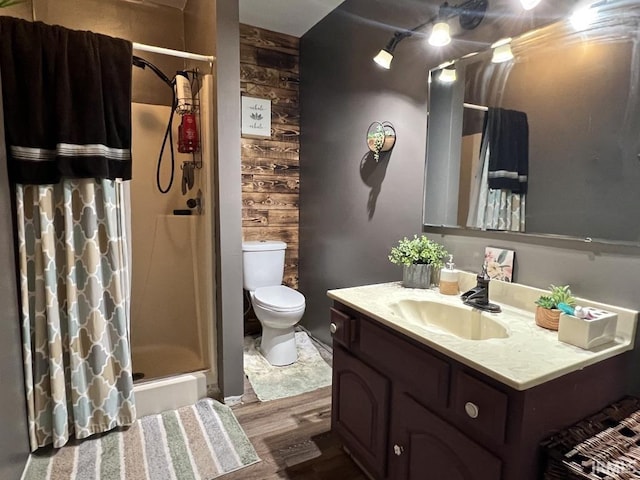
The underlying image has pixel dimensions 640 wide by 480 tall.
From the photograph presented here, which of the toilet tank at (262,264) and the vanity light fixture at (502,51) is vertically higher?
the vanity light fixture at (502,51)

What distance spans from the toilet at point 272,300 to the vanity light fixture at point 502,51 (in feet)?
5.83

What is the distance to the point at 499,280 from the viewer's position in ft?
4.87

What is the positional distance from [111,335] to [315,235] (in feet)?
5.30

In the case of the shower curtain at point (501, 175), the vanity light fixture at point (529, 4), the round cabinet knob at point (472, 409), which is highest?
the vanity light fixture at point (529, 4)

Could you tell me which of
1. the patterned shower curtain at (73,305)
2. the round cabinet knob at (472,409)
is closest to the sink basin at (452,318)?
the round cabinet knob at (472,409)

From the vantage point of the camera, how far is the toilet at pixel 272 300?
7.92 feet

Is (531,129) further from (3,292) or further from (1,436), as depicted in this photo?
(1,436)

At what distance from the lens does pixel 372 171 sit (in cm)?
225

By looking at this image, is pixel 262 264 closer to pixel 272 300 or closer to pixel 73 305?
pixel 272 300

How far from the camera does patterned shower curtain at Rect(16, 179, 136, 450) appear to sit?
5.26 ft

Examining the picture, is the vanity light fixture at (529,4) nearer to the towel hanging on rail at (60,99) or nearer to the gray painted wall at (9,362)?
the towel hanging on rail at (60,99)

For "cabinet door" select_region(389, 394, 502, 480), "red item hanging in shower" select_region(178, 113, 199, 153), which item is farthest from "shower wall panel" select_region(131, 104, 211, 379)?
"cabinet door" select_region(389, 394, 502, 480)

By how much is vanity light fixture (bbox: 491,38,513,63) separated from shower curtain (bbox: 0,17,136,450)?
168 cm

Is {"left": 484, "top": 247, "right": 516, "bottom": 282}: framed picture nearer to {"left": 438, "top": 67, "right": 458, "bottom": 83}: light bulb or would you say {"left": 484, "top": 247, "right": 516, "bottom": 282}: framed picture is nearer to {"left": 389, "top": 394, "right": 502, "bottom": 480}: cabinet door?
{"left": 389, "top": 394, "right": 502, "bottom": 480}: cabinet door
